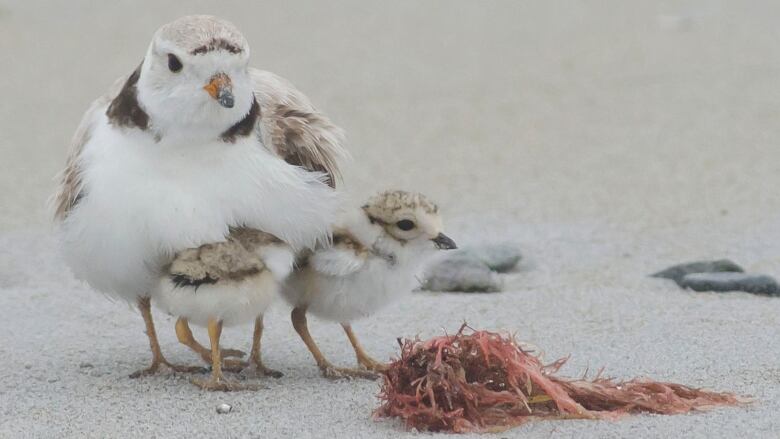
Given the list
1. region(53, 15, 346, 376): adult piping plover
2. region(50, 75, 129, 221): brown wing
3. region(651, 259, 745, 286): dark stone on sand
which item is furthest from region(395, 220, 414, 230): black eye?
region(651, 259, 745, 286): dark stone on sand

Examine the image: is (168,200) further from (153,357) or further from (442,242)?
(442,242)

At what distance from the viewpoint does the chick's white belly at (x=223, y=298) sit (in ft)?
15.0

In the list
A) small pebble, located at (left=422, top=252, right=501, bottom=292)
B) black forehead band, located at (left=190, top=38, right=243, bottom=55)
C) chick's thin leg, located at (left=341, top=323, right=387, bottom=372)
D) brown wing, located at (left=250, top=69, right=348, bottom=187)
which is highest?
black forehead band, located at (left=190, top=38, right=243, bottom=55)

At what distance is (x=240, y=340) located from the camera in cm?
574

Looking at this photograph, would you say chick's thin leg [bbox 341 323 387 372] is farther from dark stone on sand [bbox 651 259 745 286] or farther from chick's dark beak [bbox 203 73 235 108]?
dark stone on sand [bbox 651 259 745 286]

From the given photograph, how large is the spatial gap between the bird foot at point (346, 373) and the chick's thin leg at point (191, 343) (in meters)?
0.49

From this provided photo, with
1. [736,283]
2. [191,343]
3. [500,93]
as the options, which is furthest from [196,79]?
[500,93]

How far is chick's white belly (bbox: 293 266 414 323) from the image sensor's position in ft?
16.0

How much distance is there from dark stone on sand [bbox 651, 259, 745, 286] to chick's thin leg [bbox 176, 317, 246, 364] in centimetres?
208

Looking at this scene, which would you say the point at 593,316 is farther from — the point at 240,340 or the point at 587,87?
the point at 587,87

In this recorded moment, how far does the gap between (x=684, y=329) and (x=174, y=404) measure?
201 centimetres

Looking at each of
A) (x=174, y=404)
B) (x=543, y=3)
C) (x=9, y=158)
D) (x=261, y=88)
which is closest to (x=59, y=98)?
(x=9, y=158)

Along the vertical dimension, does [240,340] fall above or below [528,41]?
below

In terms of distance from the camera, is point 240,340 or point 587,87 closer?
point 240,340
